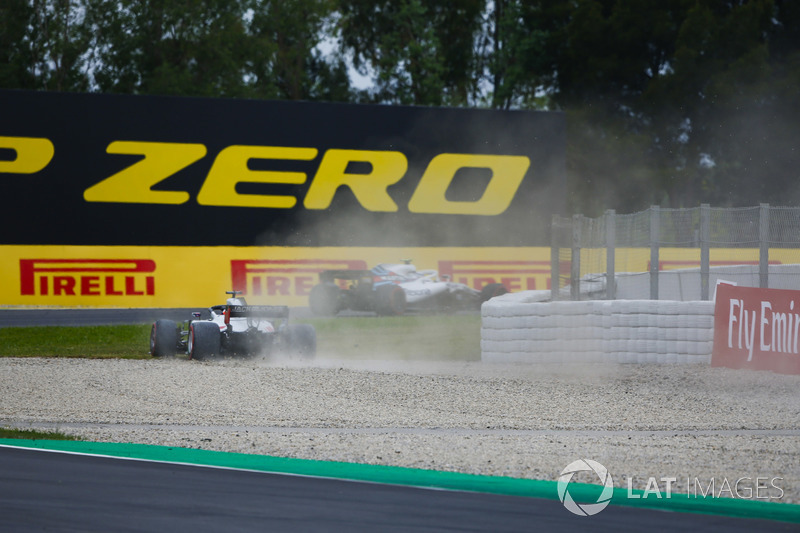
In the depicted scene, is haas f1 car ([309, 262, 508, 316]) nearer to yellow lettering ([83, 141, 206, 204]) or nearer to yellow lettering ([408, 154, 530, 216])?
yellow lettering ([408, 154, 530, 216])

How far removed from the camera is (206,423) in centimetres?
852

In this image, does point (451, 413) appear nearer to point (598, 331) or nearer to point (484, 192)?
point (598, 331)

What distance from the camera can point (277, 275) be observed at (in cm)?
2205

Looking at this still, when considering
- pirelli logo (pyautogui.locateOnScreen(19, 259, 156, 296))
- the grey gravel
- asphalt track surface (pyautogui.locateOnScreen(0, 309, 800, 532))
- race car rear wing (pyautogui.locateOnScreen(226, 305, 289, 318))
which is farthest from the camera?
pirelli logo (pyautogui.locateOnScreen(19, 259, 156, 296))

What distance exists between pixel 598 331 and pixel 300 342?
4012mm

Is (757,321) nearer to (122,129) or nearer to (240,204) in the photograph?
(240,204)

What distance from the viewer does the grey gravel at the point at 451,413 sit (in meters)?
6.92

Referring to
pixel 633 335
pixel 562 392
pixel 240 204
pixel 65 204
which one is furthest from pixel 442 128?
pixel 562 392

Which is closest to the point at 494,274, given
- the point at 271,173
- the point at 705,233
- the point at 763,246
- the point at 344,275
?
the point at 344,275

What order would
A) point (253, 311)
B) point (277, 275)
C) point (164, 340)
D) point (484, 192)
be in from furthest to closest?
point (484, 192)
point (277, 275)
point (164, 340)
point (253, 311)

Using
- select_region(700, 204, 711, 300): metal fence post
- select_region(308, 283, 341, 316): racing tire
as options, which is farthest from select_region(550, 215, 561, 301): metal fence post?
select_region(308, 283, 341, 316): racing tire

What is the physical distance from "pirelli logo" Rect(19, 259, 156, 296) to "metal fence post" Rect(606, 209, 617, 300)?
39.2 ft

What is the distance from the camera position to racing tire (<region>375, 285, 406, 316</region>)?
2066 centimetres

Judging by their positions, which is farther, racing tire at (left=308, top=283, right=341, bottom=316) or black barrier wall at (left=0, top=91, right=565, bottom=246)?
black barrier wall at (left=0, top=91, right=565, bottom=246)
